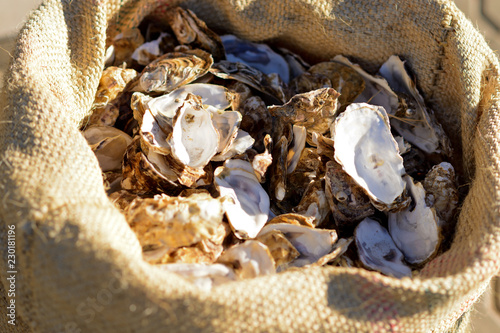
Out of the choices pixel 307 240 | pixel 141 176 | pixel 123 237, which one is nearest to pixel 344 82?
pixel 307 240

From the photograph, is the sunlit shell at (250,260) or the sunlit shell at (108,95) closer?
the sunlit shell at (250,260)

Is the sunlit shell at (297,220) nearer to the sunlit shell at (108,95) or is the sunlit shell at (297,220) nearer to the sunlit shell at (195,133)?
the sunlit shell at (195,133)

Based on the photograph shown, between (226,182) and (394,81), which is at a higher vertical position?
(394,81)

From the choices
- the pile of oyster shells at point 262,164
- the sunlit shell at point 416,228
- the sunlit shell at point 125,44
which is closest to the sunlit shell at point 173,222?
the pile of oyster shells at point 262,164

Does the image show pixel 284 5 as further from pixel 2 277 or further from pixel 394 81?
pixel 2 277

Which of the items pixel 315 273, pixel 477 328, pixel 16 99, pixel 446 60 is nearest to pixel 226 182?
pixel 315 273

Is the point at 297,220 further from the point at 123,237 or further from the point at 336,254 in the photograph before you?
the point at 123,237
